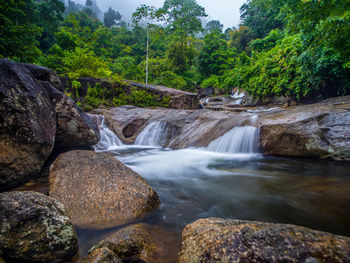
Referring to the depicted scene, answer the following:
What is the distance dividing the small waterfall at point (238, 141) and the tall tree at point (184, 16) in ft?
82.6

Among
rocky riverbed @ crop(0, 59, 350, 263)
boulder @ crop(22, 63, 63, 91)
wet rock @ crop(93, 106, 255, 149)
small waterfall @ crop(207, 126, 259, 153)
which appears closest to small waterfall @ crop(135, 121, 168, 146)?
wet rock @ crop(93, 106, 255, 149)

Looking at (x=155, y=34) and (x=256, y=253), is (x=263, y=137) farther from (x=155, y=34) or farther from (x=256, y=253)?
(x=155, y=34)

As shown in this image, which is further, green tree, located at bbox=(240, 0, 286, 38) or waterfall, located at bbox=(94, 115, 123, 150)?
green tree, located at bbox=(240, 0, 286, 38)

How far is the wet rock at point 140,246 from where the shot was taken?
1740 mm

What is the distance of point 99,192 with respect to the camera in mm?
2652

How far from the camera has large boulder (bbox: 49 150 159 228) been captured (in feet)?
7.97

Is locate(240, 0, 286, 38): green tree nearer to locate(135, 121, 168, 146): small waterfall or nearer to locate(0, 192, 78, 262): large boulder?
locate(135, 121, 168, 146): small waterfall

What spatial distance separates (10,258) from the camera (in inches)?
61.2

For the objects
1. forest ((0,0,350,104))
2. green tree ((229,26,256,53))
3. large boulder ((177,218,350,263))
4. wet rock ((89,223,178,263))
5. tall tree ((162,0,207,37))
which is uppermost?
tall tree ((162,0,207,37))

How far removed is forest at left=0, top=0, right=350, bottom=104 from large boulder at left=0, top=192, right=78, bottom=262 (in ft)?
17.9

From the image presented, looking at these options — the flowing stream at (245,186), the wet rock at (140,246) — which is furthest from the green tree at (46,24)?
the wet rock at (140,246)

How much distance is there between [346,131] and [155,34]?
1837 cm

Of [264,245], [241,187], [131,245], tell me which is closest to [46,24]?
[241,187]

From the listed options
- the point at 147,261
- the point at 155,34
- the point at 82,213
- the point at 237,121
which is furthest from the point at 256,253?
the point at 155,34
